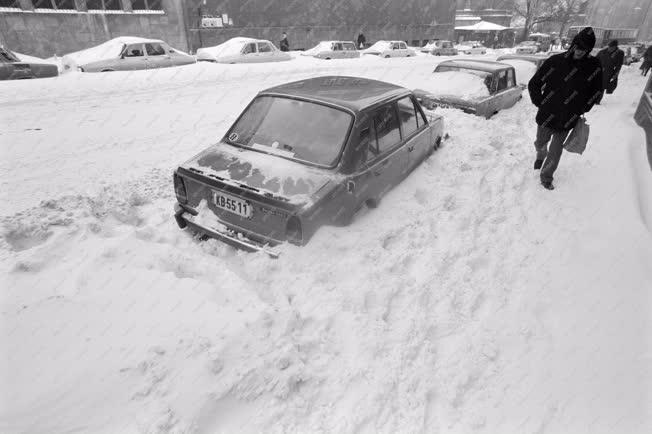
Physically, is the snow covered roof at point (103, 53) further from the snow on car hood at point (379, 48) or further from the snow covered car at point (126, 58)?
the snow on car hood at point (379, 48)

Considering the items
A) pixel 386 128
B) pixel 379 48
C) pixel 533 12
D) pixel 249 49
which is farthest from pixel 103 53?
pixel 533 12

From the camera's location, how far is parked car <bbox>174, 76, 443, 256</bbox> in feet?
10.5

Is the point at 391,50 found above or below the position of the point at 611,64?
below

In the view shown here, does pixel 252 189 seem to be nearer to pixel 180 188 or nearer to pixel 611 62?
pixel 180 188

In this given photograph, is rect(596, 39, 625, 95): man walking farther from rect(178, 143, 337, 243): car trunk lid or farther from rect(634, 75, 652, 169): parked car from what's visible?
rect(178, 143, 337, 243): car trunk lid

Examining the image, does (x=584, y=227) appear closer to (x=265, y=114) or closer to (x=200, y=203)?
(x=265, y=114)

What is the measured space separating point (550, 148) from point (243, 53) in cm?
1381

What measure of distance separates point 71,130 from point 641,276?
8.59 metres

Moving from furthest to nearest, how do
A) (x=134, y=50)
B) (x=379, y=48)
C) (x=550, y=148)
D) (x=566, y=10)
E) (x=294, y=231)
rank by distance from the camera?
1. (x=566, y=10)
2. (x=379, y=48)
3. (x=134, y=50)
4. (x=550, y=148)
5. (x=294, y=231)

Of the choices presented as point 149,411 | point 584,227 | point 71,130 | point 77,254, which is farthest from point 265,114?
point 71,130

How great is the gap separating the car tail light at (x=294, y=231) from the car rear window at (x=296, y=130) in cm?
69

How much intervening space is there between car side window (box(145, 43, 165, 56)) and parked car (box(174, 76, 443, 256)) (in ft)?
38.3

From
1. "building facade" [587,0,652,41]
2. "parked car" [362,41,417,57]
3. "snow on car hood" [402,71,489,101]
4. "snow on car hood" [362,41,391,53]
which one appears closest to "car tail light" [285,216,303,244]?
"snow on car hood" [402,71,489,101]

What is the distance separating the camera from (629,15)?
34.8 metres
